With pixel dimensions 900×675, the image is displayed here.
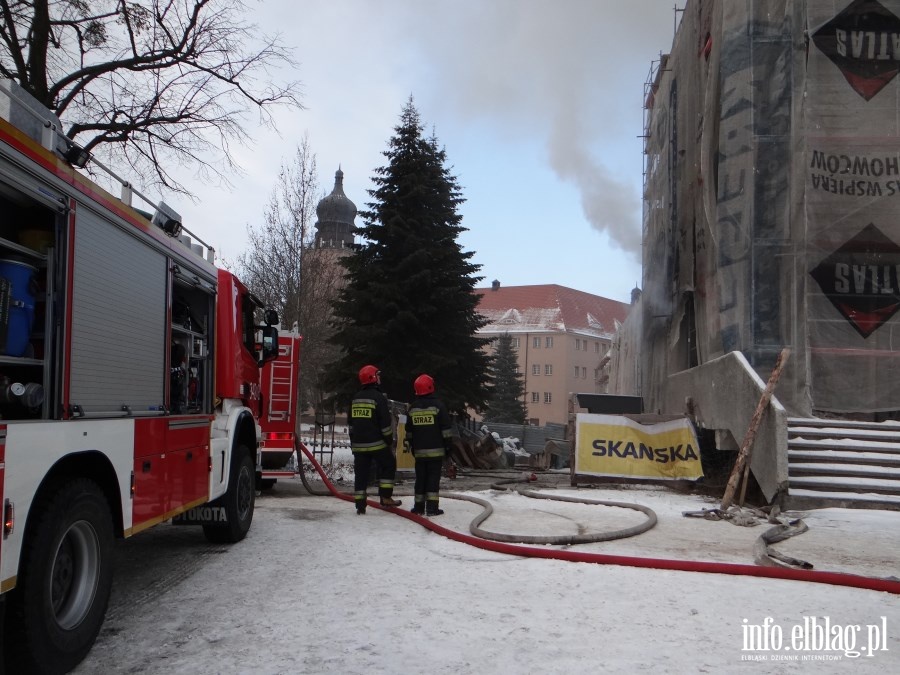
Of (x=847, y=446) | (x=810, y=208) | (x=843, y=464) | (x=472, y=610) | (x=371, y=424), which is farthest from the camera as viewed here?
(x=810, y=208)

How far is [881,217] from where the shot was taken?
13.0m

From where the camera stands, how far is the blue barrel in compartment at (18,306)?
3.48 m

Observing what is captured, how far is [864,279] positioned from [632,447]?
17.5ft

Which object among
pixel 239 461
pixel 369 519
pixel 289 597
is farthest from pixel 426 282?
pixel 289 597

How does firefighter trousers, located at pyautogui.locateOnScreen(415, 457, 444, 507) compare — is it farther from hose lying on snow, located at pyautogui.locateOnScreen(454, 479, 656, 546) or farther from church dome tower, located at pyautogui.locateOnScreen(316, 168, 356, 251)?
church dome tower, located at pyautogui.locateOnScreen(316, 168, 356, 251)

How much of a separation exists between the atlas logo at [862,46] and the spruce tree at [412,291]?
10.9m

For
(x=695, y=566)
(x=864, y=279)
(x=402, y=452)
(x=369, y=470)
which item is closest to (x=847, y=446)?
(x=864, y=279)

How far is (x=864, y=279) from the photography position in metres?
13.0

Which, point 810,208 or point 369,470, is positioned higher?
point 810,208

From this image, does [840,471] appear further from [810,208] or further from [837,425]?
[810,208]

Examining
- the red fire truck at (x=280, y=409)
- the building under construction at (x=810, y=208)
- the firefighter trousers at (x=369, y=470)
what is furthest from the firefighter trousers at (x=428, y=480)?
the building under construction at (x=810, y=208)

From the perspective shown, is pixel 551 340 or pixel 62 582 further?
pixel 551 340

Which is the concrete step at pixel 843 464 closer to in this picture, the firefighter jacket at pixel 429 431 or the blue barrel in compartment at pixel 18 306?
the firefighter jacket at pixel 429 431

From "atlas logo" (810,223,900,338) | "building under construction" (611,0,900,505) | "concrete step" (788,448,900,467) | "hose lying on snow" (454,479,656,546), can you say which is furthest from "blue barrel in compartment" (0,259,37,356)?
"atlas logo" (810,223,900,338)
